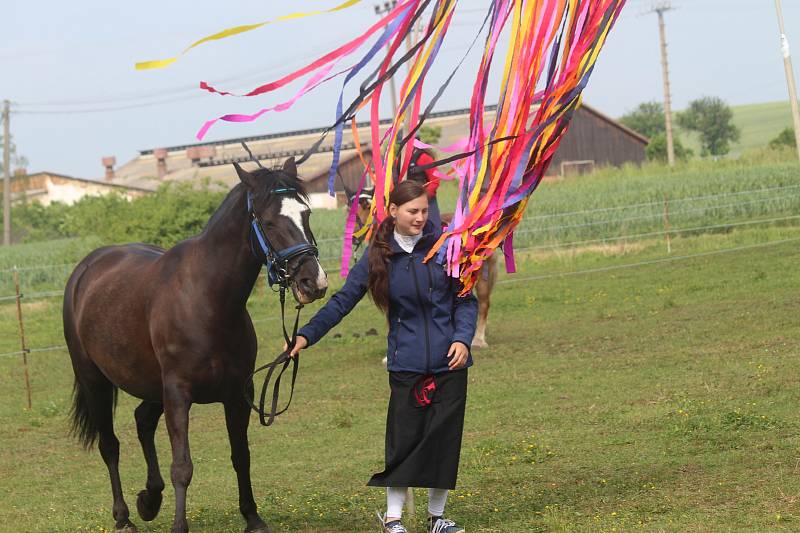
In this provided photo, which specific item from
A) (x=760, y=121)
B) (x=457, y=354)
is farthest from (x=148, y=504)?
(x=760, y=121)

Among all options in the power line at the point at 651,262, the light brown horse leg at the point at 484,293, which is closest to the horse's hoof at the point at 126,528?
the light brown horse leg at the point at 484,293

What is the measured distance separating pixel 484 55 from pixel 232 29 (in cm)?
121

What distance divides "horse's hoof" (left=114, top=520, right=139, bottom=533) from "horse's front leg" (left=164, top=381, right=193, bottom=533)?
2.79 ft

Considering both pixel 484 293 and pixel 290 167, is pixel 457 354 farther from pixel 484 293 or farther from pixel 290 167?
pixel 484 293

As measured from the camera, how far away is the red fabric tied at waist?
16.2 ft

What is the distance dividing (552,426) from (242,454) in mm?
2935

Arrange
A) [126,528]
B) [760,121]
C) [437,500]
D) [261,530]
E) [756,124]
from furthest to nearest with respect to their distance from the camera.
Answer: [760,121] < [756,124] < [126,528] < [261,530] < [437,500]

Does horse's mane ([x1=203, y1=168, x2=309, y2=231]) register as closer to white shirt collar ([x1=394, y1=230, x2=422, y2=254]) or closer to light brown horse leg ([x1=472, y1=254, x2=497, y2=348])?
white shirt collar ([x1=394, y1=230, x2=422, y2=254])

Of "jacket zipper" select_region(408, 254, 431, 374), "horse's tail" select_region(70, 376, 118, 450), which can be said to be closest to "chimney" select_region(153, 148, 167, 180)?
"horse's tail" select_region(70, 376, 118, 450)

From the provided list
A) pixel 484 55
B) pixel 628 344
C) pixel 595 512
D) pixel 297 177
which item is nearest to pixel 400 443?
pixel 595 512

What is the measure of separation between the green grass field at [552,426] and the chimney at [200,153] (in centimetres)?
3770

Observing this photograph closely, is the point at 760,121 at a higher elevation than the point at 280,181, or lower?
higher

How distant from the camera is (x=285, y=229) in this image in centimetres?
500

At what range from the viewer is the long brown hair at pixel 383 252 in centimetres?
492
